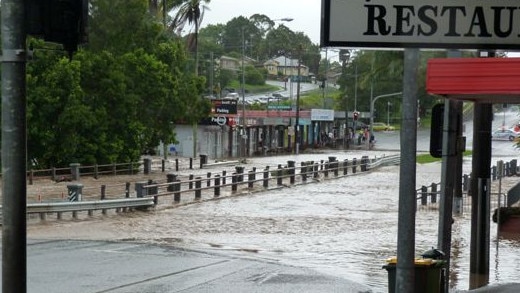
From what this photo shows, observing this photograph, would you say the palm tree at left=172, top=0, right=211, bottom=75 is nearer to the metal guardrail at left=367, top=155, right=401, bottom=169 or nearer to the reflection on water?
the metal guardrail at left=367, top=155, right=401, bottom=169

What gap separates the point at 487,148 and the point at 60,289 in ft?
24.0

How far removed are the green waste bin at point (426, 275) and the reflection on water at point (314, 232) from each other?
4129 mm

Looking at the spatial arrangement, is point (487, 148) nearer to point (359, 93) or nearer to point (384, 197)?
point (384, 197)

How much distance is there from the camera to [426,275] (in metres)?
8.74

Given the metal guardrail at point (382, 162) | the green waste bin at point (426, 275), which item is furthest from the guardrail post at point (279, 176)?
the green waste bin at point (426, 275)

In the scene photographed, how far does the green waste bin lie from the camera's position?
8703mm

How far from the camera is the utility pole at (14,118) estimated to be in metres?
5.43

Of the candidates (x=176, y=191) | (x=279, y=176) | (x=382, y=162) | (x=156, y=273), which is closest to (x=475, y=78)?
(x=156, y=273)

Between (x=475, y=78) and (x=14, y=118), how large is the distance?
608 centimetres

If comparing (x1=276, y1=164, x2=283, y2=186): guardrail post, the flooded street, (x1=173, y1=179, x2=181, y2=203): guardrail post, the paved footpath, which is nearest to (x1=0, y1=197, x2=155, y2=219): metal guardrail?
the flooded street

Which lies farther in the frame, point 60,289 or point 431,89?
point 60,289

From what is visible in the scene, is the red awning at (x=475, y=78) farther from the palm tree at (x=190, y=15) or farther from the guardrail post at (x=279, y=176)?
the palm tree at (x=190, y=15)

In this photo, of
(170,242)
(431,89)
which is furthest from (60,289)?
(170,242)

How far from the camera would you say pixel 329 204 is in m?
31.3
